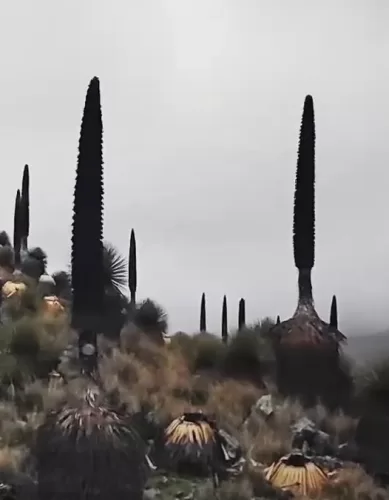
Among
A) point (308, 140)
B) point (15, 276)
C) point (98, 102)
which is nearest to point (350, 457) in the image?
point (308, 140)

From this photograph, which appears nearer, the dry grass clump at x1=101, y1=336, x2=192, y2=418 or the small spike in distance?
the dry grass clump at x1=101, y1=336, x2=192, y2=418

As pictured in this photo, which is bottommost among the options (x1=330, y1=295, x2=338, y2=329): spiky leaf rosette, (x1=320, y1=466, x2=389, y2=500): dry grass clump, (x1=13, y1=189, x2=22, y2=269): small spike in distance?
(x1=320, y1=466, x2=389, y2=500): dry grass clump

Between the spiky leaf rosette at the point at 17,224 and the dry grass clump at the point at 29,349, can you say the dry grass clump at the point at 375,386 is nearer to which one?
the dry grass clump at the point at 29,349

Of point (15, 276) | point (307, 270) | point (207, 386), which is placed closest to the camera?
point (307, 270)

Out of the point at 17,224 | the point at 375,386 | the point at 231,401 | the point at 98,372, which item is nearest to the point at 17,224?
the point at 17,224

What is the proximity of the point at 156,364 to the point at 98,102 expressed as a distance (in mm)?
3248

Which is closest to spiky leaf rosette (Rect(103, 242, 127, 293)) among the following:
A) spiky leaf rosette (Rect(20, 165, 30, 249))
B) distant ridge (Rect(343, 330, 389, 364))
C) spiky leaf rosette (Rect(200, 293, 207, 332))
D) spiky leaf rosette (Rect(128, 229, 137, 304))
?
spiky leaf rosette (Rect(128, 229, 137, 304))

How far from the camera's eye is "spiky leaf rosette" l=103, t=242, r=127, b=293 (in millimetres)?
9570

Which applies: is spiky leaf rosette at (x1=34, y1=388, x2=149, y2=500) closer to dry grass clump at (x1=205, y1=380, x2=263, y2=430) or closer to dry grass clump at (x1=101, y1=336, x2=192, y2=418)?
dry grass clump at (x1=101, y1=336, x2=192, y2=418)

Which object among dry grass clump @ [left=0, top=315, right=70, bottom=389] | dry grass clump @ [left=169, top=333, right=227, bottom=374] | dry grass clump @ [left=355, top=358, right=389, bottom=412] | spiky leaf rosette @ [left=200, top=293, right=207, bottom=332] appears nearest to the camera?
dry grass clump @ [left=355, top=358, right=389, bottom=412]

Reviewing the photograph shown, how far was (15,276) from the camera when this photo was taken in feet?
43.7

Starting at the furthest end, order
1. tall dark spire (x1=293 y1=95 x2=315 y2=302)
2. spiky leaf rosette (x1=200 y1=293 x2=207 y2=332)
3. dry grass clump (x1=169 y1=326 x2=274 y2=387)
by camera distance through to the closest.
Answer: spiky leaf rosette (x1=200 y1=293 x2=207 y2=332), dry grass clump (x1=169 y1=326 x2=274 y2=387), tall dark spire (x1=293 y1=95 x2=315 y2=302)

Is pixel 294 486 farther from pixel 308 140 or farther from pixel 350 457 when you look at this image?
pixel 308 140

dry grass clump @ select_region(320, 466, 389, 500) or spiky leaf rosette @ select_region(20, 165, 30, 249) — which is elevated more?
spiky leaf rosette @ select_region(20, 165, 30, 249)
